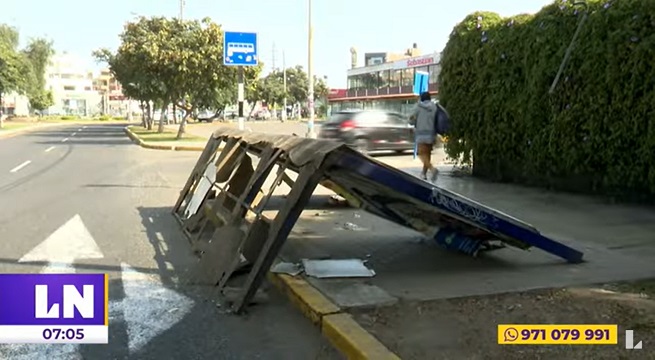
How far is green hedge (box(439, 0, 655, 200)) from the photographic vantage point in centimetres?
958

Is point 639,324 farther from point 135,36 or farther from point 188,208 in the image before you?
point 135,36

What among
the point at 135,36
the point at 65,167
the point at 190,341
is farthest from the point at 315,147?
the point at 135,36

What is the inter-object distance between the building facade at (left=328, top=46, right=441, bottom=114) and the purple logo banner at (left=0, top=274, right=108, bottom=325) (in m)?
62.1

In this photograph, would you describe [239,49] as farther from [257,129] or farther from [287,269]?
[257,129]

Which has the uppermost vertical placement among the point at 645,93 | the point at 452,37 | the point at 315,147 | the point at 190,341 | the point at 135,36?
the point at 135,36

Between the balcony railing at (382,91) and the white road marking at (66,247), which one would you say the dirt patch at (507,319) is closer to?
the white road marking at (66,247)

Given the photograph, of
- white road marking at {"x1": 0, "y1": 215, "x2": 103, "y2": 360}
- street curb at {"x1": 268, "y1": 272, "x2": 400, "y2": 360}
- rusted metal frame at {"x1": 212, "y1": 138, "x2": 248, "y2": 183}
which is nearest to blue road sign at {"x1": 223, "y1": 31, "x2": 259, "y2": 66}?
white road marking at {"x1": 0, "y1": 215, "x2": 103, "y2": 360}

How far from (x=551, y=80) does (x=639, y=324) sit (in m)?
7.33

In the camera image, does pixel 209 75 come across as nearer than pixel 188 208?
No

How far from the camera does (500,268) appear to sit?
6.48 m

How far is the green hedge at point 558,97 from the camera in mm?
9578

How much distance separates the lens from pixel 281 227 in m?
5.57

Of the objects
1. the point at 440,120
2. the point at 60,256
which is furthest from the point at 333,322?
the point at 440,120

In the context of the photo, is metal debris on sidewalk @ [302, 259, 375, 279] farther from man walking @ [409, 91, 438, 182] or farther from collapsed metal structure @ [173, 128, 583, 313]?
man walking @ [409, 91, 438, 182]
